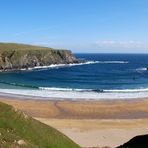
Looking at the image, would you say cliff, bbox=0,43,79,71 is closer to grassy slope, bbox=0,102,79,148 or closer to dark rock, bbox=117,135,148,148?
dark rock, bbox=117,135,148,148

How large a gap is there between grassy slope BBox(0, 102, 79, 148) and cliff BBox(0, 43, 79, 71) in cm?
10686

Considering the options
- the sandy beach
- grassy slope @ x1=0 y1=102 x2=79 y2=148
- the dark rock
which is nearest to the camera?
grassy slope @ x1=0 y1=102 x2=79 y2=148

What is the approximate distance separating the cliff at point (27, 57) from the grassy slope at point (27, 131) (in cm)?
10686

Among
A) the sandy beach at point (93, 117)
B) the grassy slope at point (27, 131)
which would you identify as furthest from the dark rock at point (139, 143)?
the sandy beach at point (93, 117)

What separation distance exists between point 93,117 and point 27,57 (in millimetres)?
95370

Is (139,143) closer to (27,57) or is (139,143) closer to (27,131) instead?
(27,131)

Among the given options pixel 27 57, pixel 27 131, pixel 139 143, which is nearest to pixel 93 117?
pixel 139 143

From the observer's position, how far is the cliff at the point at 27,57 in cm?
12738

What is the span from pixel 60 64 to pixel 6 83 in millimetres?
77502

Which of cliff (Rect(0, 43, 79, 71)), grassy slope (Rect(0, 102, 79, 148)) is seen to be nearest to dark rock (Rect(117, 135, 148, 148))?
grassy slope (Rect(0, 102, 79, 148))

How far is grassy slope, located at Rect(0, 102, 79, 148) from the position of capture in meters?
16.1

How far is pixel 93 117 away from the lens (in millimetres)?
45562

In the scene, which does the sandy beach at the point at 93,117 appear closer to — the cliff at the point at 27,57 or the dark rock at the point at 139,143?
the dark rock at the point at 139,143

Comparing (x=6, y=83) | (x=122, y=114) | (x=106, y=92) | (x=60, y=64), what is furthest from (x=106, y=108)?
(x=60, y=64)
